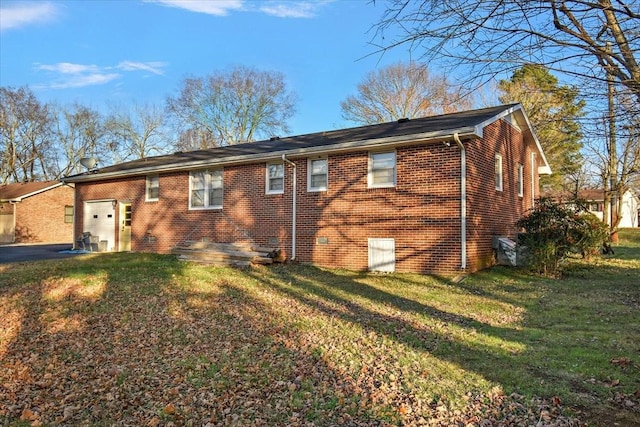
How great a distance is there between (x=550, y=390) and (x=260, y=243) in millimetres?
10389

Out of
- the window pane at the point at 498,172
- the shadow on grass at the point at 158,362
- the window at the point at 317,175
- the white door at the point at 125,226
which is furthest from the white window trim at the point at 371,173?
the white door at the point at 125,226

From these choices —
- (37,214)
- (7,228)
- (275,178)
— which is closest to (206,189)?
(275,178)

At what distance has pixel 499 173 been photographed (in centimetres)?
1309

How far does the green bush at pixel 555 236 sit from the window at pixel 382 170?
12.1 feet

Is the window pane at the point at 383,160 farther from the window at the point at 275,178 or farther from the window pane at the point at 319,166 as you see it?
the window at the point at 275,178

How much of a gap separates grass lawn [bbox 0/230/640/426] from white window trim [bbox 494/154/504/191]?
4.36 meters

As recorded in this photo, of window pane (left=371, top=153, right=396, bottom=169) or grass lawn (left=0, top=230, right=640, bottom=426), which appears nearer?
grass lawn (left=0, top=230, right=640, bottom=426)

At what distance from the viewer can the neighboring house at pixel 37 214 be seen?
85.9 ft

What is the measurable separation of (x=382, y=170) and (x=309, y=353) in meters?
7.36

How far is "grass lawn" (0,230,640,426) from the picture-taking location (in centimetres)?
377

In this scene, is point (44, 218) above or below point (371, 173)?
below

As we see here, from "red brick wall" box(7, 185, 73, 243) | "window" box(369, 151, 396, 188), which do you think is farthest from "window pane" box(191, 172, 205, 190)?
"red brick wall" box(7, 185, 73, 243)

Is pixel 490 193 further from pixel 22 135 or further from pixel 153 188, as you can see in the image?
pixel 22 135

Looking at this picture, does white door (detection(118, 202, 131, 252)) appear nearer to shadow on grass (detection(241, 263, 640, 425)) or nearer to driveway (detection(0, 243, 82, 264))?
driveway (detection(0, 243, 82, 264))
